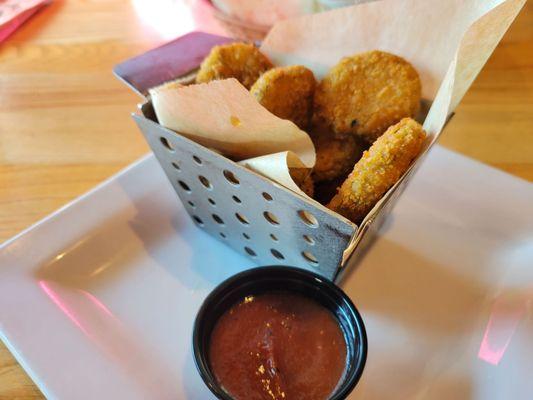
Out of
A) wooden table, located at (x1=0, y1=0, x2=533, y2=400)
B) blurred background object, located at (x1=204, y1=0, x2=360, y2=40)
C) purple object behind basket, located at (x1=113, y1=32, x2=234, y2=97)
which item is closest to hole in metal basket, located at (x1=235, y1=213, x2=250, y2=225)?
purple object behind basket, located at (x1=113, y1=32, x2=234, y2=97)

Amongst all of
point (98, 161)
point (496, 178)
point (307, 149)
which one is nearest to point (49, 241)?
point (98, 161)

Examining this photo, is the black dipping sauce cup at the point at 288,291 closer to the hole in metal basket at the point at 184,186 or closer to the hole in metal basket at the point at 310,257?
the hole in metal basket at the point at 310,257

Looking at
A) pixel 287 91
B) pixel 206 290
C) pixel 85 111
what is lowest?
pixel 206 290

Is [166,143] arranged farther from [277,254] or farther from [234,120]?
[277,254]

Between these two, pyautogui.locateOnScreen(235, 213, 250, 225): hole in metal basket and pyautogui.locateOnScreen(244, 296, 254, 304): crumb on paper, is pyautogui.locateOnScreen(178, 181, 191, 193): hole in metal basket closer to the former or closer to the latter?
pyautogui.locateOnScreen(235, 213, 250, 225): hole in metal basket

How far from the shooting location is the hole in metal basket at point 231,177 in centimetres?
77

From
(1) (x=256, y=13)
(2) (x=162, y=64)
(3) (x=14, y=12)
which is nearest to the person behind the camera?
(2) (x=162, y=64)

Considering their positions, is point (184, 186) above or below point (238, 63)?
below

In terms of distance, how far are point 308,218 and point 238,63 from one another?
0.46 meters

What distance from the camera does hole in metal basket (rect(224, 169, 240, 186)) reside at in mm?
768

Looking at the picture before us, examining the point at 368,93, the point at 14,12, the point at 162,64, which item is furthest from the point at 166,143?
the point at 14,12

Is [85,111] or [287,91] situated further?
[85,111]

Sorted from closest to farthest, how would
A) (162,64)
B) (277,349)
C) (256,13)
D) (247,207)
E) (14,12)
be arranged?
(277,349)
(247,207)
(162,64)
(256,13)
(14,12)

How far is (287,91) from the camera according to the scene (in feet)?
2.92
